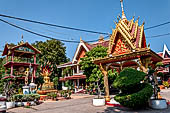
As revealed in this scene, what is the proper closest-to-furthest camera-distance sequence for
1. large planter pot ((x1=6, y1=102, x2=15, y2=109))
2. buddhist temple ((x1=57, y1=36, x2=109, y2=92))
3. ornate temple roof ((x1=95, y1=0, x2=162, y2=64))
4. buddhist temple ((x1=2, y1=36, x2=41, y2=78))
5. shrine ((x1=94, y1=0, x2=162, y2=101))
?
shrine ((x1=94, y1=0, x2=162, y2=101)) → ornate temple roof ((x1=95, y1=0, x2=162, y2=64)) → large planter pot ((x1=6, y1=102, x2=15, y2=109)) → buddhist temple ((x1=2, y1=36, x2=41, y2=78)) → buddhist temple ((x1=57, y1=36, x2=109, y2=92))

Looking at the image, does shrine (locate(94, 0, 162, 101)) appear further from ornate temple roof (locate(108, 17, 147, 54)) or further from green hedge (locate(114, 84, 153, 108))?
green hedge (locate(114, 84, 153, 108))

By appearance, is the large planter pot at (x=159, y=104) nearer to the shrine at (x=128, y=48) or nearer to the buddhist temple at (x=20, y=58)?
the shrine at (x=128, y=48)

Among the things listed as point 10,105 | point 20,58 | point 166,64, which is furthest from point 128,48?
point 20,58

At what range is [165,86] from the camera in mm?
24812

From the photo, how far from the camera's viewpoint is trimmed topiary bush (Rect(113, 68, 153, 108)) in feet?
24.8

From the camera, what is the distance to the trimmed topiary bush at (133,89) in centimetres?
755

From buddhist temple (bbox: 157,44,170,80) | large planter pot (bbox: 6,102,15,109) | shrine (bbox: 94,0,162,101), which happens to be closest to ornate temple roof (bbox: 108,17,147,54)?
shrine (bbox: 94,0,162,101)

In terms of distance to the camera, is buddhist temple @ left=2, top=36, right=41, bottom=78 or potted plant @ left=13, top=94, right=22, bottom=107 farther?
buddhist temple @ left=2, top=36, right=41, bottom=78

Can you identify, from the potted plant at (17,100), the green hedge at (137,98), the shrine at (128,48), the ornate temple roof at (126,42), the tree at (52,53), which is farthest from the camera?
the tree at (52,53)

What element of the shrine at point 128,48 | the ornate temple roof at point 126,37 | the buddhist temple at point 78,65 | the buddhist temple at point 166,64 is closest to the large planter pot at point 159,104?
the shrine at point 128,48

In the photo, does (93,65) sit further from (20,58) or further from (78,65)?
(20,58)

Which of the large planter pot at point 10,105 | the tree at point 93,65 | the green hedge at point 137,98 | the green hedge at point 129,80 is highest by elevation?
the tree at point 93,65

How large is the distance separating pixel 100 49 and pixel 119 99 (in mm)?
11848

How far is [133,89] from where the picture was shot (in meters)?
8.37
